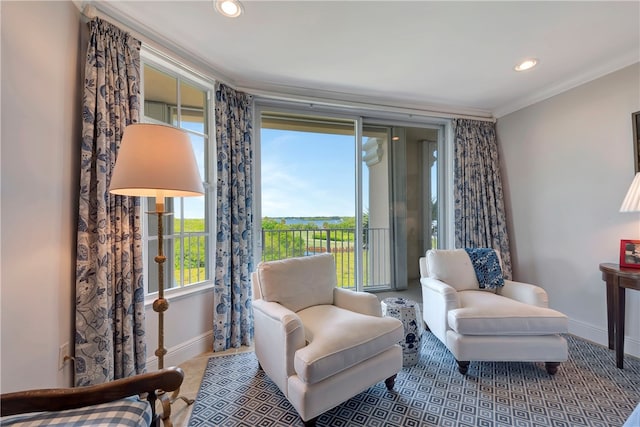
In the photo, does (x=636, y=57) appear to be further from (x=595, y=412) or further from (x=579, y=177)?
(x=595, y=412)

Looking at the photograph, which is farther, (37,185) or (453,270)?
(453,270)

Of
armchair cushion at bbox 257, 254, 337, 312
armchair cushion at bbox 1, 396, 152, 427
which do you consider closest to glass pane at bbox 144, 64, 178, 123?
armchair cushion at bbox 257, 254, 337, 312

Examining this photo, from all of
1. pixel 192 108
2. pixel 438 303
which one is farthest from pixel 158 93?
pixel 438 303

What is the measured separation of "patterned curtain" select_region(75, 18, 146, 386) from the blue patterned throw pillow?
2.74 m

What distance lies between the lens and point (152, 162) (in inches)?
51.4

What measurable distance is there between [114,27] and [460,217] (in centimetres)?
353

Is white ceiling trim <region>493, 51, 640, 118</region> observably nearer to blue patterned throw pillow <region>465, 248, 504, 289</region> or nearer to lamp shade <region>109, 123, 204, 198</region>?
blue patterned throw pillow <region>465, 248, 504, 289</region>

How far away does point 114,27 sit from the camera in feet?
5.58

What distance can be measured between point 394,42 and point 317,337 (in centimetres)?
208

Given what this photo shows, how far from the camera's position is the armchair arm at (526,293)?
6.97 feet

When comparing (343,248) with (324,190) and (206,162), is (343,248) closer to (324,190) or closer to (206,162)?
(324,190)

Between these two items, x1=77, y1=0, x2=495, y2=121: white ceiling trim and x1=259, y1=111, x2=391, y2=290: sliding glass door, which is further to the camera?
x1=259, y1=111, x2=391, y2=290: sliding glass door

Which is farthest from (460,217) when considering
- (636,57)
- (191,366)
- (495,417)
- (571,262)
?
(191,366)

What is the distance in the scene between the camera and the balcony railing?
3291 mm
